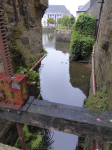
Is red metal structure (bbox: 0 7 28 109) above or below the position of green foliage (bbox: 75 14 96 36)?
below

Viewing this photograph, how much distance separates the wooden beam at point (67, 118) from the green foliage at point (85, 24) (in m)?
7.26

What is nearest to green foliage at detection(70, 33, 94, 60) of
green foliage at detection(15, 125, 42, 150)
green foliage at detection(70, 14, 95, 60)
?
green foliage at detection(70, 14, 95, 60)

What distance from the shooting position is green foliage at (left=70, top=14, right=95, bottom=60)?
6.61 meters

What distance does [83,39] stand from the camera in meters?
6.68

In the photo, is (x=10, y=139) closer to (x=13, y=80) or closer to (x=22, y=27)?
(x=13, y=80)

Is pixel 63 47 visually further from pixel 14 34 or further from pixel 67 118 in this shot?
pixel 67 118

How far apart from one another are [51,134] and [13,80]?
2220 mm

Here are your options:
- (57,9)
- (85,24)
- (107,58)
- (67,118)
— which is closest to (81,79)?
(107,58)

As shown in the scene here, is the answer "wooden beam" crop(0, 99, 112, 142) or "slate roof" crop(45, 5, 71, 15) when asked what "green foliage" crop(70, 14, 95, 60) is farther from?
"slate roof" crop(45, 5, 71, 15)

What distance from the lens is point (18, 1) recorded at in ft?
6.51

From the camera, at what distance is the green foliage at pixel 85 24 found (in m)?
7.21

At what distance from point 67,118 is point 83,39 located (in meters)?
6.41

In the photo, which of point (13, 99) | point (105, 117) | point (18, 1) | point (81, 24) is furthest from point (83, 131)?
point (81, 24)

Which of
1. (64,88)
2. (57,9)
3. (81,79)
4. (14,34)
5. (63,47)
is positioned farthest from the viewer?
(57,9)
